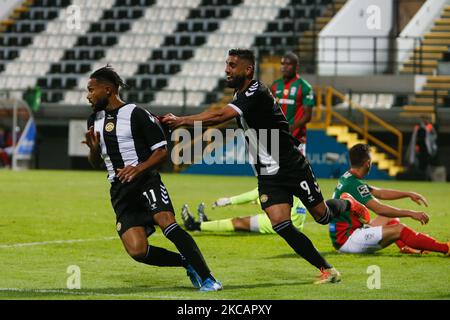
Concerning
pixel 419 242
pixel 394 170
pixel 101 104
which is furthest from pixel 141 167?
pixel 394 170

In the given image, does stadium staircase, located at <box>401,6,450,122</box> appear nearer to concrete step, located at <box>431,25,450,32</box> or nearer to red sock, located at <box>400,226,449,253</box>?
Answer: concrete step, located at <box>431,25,450,32</box>

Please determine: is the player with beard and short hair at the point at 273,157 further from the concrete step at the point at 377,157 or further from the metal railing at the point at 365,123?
the concrete step at the point at 377,157

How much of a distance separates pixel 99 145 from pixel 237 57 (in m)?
1.28

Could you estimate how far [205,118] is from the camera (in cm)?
887

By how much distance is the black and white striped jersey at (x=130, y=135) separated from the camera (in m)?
8.86

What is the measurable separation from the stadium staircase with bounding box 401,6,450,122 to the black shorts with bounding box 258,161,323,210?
19.8 m

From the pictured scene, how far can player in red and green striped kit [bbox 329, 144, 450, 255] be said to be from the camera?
11055 millimetres

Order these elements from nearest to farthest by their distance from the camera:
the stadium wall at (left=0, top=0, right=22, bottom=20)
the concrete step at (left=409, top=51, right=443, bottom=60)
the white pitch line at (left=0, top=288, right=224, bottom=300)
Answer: the white pitch line at (left=0, top=288, right=224, bottom=300), the concrete step at (left=409, top=51, right=443, bottom=60), the stadium wall at (left=0, top=0, right=22, bottom=20)

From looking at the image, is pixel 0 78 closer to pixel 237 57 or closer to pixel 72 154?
pixel 72 154

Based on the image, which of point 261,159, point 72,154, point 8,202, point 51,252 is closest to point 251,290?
point 261,159

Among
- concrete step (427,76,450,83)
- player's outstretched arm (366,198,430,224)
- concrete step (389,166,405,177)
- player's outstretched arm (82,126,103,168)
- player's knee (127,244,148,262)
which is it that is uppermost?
player's outstretched arm (82,126,103,168)

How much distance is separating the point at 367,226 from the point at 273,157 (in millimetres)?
2253

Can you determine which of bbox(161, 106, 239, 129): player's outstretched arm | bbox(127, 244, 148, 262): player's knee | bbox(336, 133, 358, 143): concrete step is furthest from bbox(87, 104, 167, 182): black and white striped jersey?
bbox(336, 133, 358, 143): concrete step
